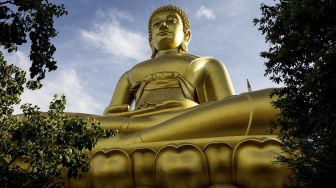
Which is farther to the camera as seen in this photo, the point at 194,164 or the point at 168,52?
the point at 168,52

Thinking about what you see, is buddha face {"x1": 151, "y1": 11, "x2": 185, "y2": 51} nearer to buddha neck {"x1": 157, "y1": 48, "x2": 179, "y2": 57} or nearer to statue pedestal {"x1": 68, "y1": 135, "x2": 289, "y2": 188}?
buddha neck {"x1": 157, "y1": 48, "x2": 179, "y2": 57}

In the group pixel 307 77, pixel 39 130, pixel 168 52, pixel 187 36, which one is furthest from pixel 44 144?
pixel 187 36

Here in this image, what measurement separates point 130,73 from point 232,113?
10.4 ft

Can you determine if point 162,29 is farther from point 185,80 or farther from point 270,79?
point 270,79

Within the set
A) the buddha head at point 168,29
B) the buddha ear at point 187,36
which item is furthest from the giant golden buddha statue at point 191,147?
the buddha ear at point 187,36

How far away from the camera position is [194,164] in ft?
17.0

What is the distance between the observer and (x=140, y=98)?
313 inches

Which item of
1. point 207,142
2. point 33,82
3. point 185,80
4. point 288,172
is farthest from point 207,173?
point 185,80

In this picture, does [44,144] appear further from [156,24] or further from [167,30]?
[156,24]

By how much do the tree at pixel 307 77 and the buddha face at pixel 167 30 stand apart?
198 inches

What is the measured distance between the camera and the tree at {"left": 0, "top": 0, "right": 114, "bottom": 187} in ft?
11.3

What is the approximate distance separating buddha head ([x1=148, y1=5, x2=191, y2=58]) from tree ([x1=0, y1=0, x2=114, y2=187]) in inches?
202

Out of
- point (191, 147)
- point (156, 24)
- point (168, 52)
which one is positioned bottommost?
point (191, 147)

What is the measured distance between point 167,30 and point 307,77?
581cm
